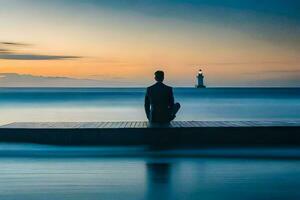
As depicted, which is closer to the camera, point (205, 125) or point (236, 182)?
point (236, 182)

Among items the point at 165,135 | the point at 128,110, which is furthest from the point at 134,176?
the point at 128,110

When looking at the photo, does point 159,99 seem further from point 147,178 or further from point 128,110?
point 128,110

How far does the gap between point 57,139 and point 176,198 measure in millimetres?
5472

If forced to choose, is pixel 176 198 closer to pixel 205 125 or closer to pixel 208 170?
pixel 208 170

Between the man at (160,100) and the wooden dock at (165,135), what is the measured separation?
392 mm

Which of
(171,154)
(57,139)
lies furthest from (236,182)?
(57,139)

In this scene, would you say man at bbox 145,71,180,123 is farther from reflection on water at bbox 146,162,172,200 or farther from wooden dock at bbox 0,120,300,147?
reflection on water at bbox 146,162,172,200

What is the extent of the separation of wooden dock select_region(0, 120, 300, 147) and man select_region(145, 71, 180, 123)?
0.39 m

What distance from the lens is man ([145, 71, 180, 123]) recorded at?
37.5 ft

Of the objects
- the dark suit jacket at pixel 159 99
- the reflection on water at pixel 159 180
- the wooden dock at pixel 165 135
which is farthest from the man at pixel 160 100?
the reflection on water at pixel 159 180

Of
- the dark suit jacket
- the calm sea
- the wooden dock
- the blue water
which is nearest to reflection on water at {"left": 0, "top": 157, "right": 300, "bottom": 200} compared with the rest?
the calm sea

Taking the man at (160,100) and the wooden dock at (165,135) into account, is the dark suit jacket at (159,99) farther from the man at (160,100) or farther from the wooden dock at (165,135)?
the wooden dock at (165,135)

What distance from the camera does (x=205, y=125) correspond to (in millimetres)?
12000

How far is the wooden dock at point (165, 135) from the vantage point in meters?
11.5
